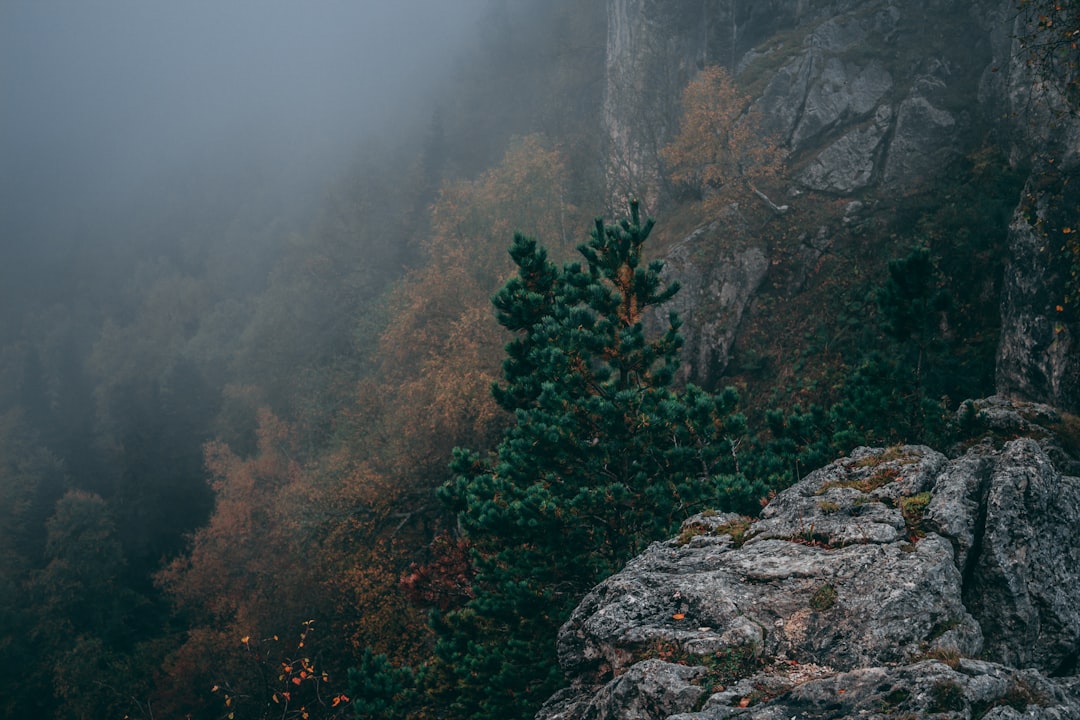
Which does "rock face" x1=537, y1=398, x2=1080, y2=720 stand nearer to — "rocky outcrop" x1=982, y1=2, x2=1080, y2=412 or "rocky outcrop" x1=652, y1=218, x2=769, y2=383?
"rocky outcrop" x1=982, y1=2, x2=1080, y2=412

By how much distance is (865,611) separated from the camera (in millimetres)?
7270

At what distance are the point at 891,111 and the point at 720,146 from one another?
317 inches

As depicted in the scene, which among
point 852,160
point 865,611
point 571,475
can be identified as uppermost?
point 852,160

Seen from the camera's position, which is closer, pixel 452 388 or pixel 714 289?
pixel 714 289

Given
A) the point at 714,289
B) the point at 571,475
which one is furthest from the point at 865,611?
the point at 714,289

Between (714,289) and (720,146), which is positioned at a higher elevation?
(720,146)

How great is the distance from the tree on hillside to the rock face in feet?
87.8

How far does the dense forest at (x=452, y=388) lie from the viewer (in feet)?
49.0

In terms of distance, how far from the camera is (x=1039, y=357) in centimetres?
1720

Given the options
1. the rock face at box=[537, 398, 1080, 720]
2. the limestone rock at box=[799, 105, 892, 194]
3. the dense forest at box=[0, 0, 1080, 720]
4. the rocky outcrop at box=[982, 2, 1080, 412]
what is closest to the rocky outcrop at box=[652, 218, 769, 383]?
the dense forest at box=[0, 0, 1080, 720]

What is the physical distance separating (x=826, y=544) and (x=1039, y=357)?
40.8 ft

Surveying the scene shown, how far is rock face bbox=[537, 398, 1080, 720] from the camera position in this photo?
615 cm

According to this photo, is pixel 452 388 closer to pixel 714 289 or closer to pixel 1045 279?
A: pixel 714 289

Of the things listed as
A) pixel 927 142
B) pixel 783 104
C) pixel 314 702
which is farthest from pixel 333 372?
pixel 927 142
